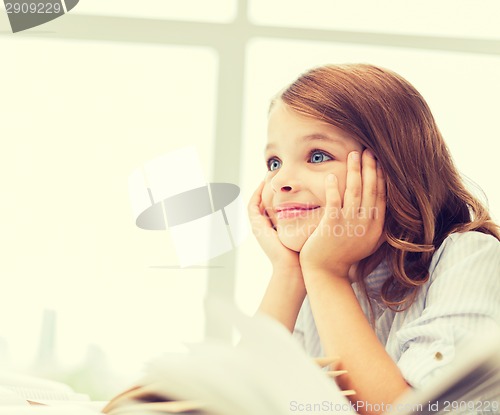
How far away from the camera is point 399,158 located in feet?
2.10

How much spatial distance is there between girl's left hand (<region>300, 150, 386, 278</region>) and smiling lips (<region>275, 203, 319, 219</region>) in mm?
25

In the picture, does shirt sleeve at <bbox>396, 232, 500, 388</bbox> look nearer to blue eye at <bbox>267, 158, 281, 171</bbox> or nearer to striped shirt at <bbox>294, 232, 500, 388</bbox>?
striped shirt at <bbox>294, 232, 500, 388</bbox>

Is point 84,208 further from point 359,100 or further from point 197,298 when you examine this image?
point 359,100

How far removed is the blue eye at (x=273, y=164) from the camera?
25.4 inches

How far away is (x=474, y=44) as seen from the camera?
121 cm

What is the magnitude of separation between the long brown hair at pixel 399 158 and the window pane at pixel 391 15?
0.66 metres

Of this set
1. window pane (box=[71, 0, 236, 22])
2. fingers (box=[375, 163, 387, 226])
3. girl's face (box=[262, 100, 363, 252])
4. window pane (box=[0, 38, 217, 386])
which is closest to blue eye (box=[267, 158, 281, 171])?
girl's face (box=[262, 100, 363, 252])

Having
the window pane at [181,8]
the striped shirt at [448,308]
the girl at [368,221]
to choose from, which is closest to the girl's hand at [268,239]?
the girl at [368,221]

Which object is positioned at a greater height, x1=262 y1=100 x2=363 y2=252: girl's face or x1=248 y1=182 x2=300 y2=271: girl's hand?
x1=262 y1=100 x2=363 y2=252: girl's face

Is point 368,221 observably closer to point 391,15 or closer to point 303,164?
point 303,164

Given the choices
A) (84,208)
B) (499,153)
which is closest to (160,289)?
(84,208)

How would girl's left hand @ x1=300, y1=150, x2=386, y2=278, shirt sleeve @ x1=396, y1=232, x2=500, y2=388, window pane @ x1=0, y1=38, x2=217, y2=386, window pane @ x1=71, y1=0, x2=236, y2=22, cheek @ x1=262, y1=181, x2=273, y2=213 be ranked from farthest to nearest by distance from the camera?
1. window pane @ x1=71, y1=0, x2=236, y2=22
2. window pane @ x1=0, y1=38, x2=217, y2=386
3. cheek @ x1=262, y1=181, x2=273, y2=213
4. girl's left hand @ x1=300, y1=150, x2=386, y2=278
5. shirt sleeve @ x1=396, y1=232, x2=500, y2=388

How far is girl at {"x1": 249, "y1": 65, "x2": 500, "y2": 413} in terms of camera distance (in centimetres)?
53

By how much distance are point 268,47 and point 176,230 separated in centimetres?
47
